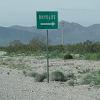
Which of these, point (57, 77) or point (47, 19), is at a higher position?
point (47, 19)

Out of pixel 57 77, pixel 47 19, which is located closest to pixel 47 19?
pixel 47 19

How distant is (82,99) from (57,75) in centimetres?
785

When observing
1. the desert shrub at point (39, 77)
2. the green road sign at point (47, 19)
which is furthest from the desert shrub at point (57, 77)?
the green road sign at point (47, 19)

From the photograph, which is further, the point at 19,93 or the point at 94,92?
the point at 94,92

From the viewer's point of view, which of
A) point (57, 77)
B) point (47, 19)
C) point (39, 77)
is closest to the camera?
point (47, 19)

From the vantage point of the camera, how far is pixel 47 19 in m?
21.9

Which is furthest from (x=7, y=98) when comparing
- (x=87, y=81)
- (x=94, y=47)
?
(x=94, y=47)

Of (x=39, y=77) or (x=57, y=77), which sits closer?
(x=39, y=77)

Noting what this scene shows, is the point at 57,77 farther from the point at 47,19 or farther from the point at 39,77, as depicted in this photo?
the point at 47,19

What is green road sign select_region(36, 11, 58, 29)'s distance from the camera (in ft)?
72.0

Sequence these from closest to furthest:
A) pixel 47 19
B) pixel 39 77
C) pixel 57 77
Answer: pixel 47 19
pixel 39 77
pixel 57 77

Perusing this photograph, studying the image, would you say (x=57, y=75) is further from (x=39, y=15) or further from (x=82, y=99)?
(x=82, y=99)

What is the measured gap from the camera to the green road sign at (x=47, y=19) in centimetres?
2195

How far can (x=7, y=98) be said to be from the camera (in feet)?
51.1
